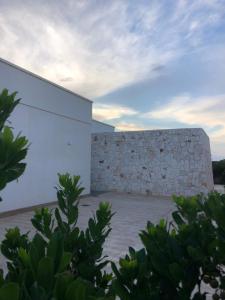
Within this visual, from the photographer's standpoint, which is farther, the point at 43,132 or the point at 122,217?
the point at 43,132

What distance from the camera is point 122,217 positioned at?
7051mm

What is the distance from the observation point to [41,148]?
8.01 metres

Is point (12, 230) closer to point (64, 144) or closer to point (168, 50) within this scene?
point (168, 50)

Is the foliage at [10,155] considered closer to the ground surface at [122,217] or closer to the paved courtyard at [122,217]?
the ground surface at [122,217]

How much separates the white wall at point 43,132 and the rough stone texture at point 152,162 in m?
2.03

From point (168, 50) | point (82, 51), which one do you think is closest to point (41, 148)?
point (82, 51)

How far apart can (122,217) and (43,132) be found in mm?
3342

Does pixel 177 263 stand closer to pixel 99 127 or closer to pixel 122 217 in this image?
pixel 122 217

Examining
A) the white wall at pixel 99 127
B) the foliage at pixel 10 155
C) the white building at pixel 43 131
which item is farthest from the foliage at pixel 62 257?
the white wall at pixel 99 127

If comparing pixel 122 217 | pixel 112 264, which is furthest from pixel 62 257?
pixel 122 217

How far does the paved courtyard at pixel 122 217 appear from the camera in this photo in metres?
4.74

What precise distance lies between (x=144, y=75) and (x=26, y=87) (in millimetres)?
3139

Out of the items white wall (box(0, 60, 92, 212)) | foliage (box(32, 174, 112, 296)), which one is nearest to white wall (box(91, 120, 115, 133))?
white wall (box(0, 60, 92, 212))

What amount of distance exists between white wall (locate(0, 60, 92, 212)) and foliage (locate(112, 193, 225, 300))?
588 centimetres
